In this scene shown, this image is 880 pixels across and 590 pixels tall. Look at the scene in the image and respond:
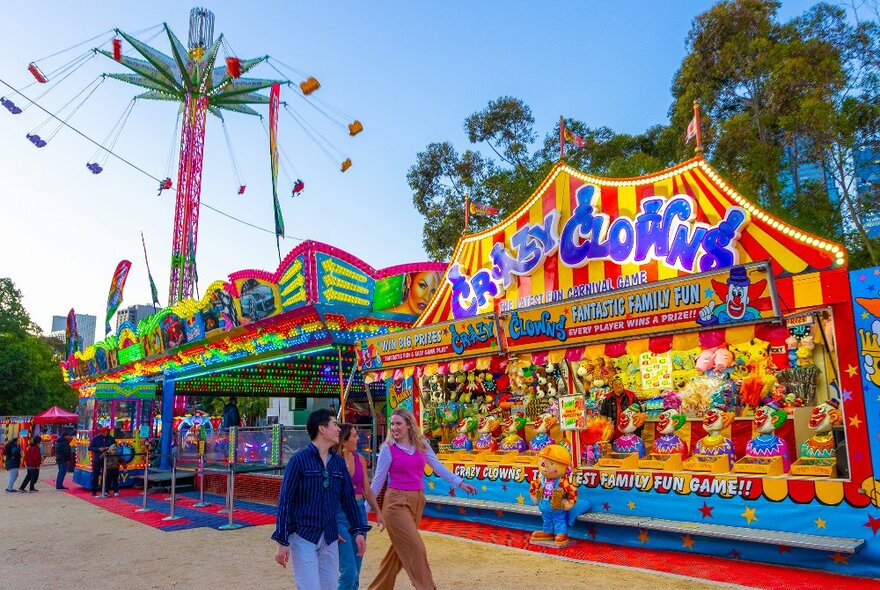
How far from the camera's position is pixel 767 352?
29.1 ft

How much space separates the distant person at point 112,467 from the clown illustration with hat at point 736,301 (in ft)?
46.2

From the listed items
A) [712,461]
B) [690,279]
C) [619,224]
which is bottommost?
[712,461]

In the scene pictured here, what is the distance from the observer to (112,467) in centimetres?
1553

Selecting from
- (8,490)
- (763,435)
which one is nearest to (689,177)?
(763,435)

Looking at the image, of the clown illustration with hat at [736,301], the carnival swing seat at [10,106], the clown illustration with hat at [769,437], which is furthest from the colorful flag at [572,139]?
the carnival swing seat at [10,106]

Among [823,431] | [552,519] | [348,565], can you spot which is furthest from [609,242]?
[348,565]

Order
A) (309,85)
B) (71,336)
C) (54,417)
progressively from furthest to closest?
1. (71,336)
2. (54,417)
3. (309,85)

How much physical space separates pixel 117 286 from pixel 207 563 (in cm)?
1585

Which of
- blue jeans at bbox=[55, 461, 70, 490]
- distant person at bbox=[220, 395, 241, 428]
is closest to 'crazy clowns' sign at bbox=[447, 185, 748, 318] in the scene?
distant person at bbox=[220, 395, 241, 428]

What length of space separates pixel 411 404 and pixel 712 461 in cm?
598

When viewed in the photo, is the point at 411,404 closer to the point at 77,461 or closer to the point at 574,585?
the point at 574,585

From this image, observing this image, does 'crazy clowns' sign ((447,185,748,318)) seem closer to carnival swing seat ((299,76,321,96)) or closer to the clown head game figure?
the clown head game figure

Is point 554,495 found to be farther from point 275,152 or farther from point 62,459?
point 62,459

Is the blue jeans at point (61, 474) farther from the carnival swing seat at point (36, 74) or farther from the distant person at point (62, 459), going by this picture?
the carnival swing seat at point (36, 74)
